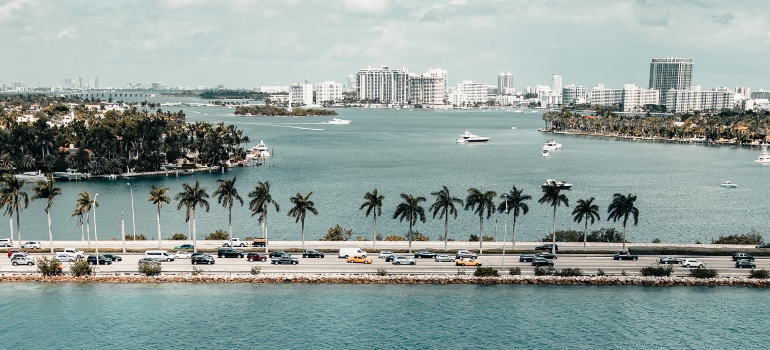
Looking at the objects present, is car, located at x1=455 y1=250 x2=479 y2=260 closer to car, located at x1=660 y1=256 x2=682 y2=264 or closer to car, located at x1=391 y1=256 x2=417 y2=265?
car, located at x1=391 y1=256 x2=417 y2=265

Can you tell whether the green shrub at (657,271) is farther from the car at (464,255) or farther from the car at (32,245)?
the car at (32,245)

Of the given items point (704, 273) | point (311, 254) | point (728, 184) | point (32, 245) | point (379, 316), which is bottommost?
point (379, 316)

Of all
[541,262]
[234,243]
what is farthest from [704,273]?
[234,243]

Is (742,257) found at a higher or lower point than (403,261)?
higher

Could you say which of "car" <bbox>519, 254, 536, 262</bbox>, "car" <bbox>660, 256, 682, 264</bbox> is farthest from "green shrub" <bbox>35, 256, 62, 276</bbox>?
"car" <bbox>660, 256, 682, 264</bbox>

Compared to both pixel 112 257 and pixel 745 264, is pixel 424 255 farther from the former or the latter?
pixel 745 264

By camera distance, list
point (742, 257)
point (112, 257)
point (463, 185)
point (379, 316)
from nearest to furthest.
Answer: point (379, 316) < point (112, 257) < point (742, 257) < point (463, 185)

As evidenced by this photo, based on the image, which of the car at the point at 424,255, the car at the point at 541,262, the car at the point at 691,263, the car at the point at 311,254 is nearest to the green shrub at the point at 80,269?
the car at the point at 311,254
